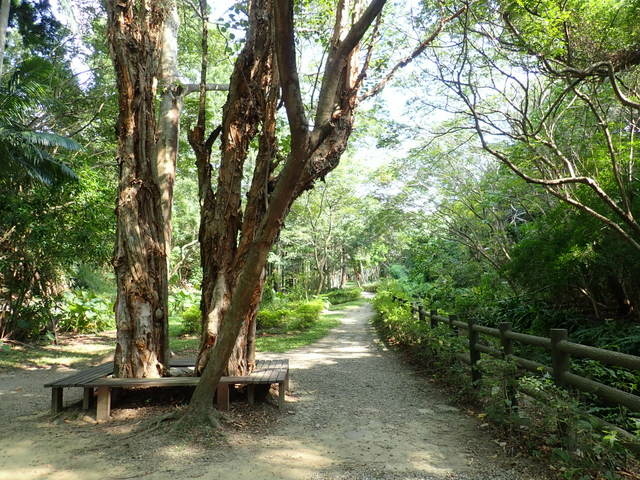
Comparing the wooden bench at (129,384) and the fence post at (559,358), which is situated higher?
the fence post at (559,358)

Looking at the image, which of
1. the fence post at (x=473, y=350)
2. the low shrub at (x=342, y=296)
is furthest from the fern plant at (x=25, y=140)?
the low shrub at (x=342, y=296)

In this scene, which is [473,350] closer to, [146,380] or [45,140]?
[146,380]

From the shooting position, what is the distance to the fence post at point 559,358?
11.8 feet

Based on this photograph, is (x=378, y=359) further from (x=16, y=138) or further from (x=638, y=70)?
(x=16, y=138)

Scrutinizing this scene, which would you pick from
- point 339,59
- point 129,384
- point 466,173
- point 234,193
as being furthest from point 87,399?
point 466,173

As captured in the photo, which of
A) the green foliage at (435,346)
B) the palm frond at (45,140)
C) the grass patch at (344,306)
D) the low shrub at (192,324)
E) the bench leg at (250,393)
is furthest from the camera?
the grass patch at (344,306)

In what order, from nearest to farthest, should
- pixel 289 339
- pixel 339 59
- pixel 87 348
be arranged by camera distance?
pixel 339 59
pixel 87 348
pixel 289 339

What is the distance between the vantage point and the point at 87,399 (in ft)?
16.2

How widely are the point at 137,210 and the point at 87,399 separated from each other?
7.24 feet

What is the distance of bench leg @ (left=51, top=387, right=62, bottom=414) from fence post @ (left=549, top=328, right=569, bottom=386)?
509cm

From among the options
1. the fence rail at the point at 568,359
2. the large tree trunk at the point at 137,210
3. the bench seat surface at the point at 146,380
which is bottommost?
the bench seat surface at the point at 146,380

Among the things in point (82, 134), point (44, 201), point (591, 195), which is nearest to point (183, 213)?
point (82, 134)

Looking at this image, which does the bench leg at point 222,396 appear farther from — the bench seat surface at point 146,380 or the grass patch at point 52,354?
the grass patch at point 52,354

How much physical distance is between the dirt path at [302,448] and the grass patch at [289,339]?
5.01 m
